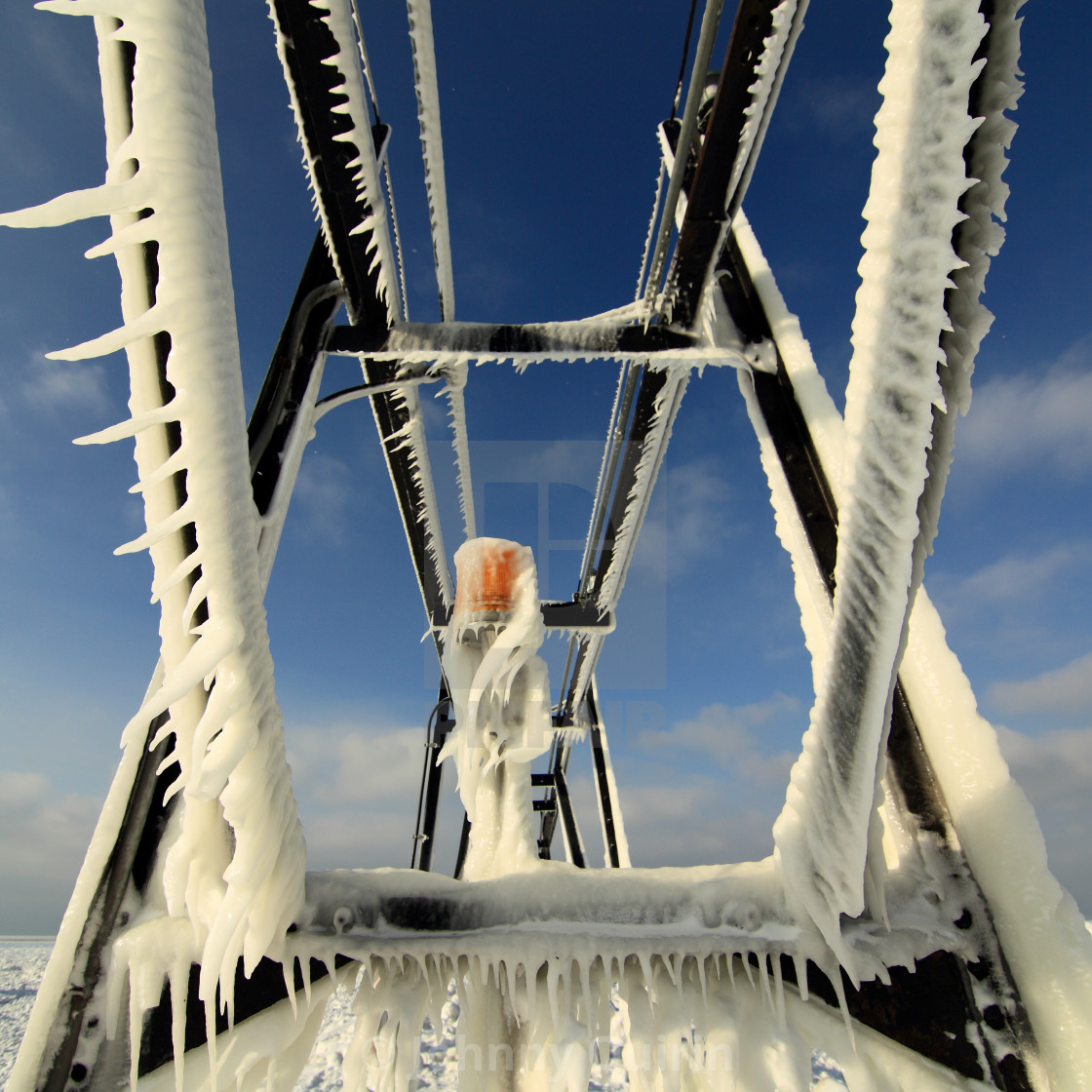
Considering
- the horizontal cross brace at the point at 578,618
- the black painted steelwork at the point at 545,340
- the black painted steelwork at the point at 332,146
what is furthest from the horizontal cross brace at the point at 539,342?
the horizontal cross brace at the point at 578,618

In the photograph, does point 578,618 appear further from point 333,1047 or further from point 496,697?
point 333,1047

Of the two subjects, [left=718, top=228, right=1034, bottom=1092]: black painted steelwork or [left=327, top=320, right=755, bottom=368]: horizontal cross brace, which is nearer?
[left=718, top=228, right=1034, bottom=1092]: black painted steelwork

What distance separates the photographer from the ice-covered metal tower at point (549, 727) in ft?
2.75

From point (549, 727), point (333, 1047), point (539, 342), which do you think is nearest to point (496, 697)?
point (549, 727)

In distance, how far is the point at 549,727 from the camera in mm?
2064

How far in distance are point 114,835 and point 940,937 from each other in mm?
1987

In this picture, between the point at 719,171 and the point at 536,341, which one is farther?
the point at 536,341

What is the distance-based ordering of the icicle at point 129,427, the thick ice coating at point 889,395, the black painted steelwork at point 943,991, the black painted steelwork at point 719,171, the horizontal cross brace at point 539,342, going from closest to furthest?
the thick ice coating at point 889,395, the icicle at point 129,427, the black painted steelwork at point 943,991, the black painted steelwork at point 719,171, the horizontal cross brace at point 539,342

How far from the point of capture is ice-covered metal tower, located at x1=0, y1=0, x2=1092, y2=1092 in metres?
0.84

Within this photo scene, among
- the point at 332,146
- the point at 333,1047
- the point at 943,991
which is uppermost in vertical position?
the point at 332,146

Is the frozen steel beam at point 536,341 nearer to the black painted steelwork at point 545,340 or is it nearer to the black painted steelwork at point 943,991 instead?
the black painted steelwork at point 545,340

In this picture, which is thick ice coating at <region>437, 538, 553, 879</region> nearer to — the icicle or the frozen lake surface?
the icicle

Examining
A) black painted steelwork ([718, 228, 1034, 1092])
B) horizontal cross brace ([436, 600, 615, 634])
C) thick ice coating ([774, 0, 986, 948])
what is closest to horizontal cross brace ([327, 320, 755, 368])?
black painted steelwork ([718, 228, 1034, 1092])

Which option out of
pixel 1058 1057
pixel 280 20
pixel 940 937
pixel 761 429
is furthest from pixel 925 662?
pixel 280 20
